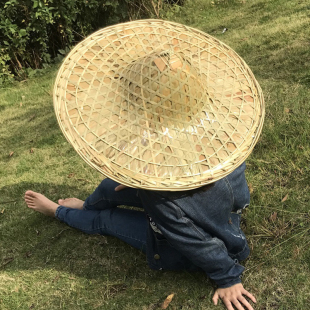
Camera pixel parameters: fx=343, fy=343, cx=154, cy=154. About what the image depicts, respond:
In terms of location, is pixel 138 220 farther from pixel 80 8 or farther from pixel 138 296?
pixel 80 8

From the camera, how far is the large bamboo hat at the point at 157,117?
4.42ft

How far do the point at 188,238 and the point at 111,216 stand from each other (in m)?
0.90

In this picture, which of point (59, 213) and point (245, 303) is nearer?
point (245, 303)

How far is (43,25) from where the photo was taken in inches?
223

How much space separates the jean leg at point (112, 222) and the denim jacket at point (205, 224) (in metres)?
0.32

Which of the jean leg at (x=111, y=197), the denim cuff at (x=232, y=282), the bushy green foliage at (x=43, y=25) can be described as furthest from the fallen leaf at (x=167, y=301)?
the bushy green foliage at (x=43, y=25)

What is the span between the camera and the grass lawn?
6.41ft

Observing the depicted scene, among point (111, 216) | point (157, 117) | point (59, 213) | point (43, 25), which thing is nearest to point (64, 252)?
point (59, 213)

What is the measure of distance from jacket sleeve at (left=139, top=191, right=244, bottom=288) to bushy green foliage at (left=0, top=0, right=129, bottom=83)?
4880mm

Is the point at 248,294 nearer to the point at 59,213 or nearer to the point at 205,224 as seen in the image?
the point at 205,224

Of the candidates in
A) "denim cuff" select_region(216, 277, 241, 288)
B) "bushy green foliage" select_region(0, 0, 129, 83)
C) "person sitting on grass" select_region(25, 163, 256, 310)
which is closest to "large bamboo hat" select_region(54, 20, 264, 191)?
"person sitting on grass" select_region(25, 163, 256, 310)

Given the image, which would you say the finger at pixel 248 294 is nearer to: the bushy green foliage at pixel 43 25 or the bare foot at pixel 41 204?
the bare foot at pixel 41 204

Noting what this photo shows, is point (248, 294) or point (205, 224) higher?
point (205, 224)

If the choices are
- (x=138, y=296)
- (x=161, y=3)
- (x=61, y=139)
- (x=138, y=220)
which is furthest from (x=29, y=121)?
(x=161, y=3)
